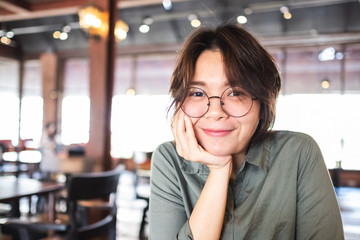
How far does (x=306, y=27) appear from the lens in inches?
298

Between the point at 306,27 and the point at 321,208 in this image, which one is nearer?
the point at 321,208

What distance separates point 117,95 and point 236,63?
9.24 m

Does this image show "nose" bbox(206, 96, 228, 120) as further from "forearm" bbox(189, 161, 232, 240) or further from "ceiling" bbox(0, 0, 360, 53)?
"ceiling" bbox(0, 0, 360, 53)

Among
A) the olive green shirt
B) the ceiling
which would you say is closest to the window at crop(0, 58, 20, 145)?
the ceiling

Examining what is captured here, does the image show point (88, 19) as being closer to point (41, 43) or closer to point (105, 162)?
point (105, 162)

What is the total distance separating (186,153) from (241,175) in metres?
0.24

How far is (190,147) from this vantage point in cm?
97

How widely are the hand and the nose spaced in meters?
0.08

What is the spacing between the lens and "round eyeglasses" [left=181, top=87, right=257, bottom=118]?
0.96 m

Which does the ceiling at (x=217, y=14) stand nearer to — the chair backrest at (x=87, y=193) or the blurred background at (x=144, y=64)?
the blurred background at (x=144, y=64)

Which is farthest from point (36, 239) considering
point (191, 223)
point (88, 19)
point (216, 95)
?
point (88, 19)

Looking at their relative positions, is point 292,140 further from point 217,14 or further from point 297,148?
point 217,14

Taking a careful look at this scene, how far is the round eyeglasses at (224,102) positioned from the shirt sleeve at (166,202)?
0.22m

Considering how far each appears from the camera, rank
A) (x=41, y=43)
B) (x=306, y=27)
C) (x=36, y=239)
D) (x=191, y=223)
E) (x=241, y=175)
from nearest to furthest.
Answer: (x=191, y=223)
(x=241, y=175)
(x=36, y=239)
(x=306, y=27)
(x=41, y=43)
